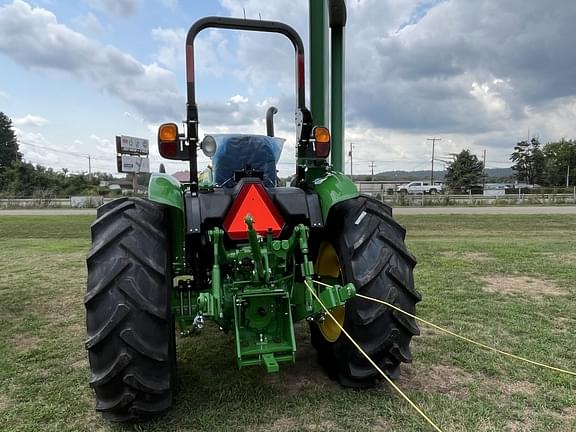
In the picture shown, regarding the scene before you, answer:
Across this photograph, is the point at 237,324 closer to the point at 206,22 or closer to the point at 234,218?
the point at 234,218

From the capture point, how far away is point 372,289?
321 centimetres

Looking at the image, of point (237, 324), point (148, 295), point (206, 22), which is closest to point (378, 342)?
point (237, 324)

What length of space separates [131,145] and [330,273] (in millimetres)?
15638

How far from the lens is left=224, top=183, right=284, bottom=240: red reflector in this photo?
10.7 ft

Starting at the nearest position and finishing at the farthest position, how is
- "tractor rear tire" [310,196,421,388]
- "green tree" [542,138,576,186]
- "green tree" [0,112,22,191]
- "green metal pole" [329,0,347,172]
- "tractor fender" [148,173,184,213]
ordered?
"tractor fender" [148,173,184,213], "tractor rear tire" [310,196,421,388], "green metal pole" [329,0,347,172], "green tree" [542,138,576,186], "green tree" [0,112,22,191]

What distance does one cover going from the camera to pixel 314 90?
5547 mm

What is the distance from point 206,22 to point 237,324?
7.16 feet

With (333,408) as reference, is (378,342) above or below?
above

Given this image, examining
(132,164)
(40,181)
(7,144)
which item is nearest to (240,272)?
(132,164)

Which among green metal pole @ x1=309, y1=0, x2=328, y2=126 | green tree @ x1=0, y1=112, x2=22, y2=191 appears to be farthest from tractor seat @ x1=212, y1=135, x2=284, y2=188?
green tree @ x1=0, y1=112, x2=22, y2=191

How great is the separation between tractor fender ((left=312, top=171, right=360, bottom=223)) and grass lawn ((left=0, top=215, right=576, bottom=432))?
132 centimetres

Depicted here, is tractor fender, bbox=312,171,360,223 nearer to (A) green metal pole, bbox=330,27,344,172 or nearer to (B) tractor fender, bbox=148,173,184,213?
(B) tractor fender, bbox=148,173,184,213

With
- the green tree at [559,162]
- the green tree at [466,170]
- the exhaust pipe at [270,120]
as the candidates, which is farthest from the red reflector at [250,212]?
the green tree at [559,162]

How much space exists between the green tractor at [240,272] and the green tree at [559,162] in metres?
73.4
